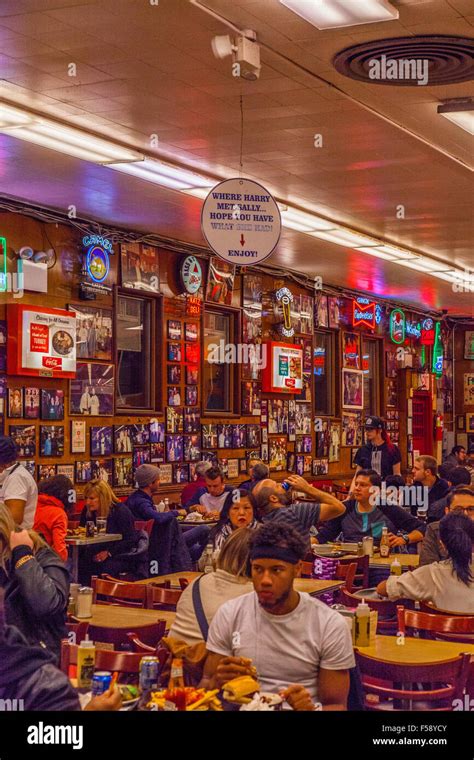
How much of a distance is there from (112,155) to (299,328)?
7.90 metres

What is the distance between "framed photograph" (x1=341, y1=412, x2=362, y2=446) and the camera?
18500 mm

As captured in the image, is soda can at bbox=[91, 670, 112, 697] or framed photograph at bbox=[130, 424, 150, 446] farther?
framed photograph at bbox=[130, 424, 150, 446]

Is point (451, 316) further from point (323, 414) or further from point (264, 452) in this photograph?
point (264, 452)

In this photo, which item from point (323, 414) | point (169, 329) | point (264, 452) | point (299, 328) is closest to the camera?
point (169, 329)

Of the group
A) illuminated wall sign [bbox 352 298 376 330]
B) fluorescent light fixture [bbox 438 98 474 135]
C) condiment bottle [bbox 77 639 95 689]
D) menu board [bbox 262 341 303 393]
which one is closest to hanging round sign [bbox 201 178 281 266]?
fluorescent light fixture [bbox 438 98 474 135]

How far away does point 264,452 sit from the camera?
51.4 feet

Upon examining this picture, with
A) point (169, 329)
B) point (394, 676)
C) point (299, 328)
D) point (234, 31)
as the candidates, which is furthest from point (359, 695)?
point (299, 328)

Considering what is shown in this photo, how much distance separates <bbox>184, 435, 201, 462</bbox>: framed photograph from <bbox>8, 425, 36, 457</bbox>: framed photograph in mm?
2937

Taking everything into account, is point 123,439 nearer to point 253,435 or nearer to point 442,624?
point 253,435

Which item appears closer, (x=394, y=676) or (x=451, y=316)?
(x=394, y=676)

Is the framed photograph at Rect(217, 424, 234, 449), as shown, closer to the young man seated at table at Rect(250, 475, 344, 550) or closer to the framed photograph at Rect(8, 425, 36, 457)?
the framed photograph at Rect(8, 425, 36, 457)

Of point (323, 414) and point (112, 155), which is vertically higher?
point (112, 155)

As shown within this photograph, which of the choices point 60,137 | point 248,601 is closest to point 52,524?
point 60,137
